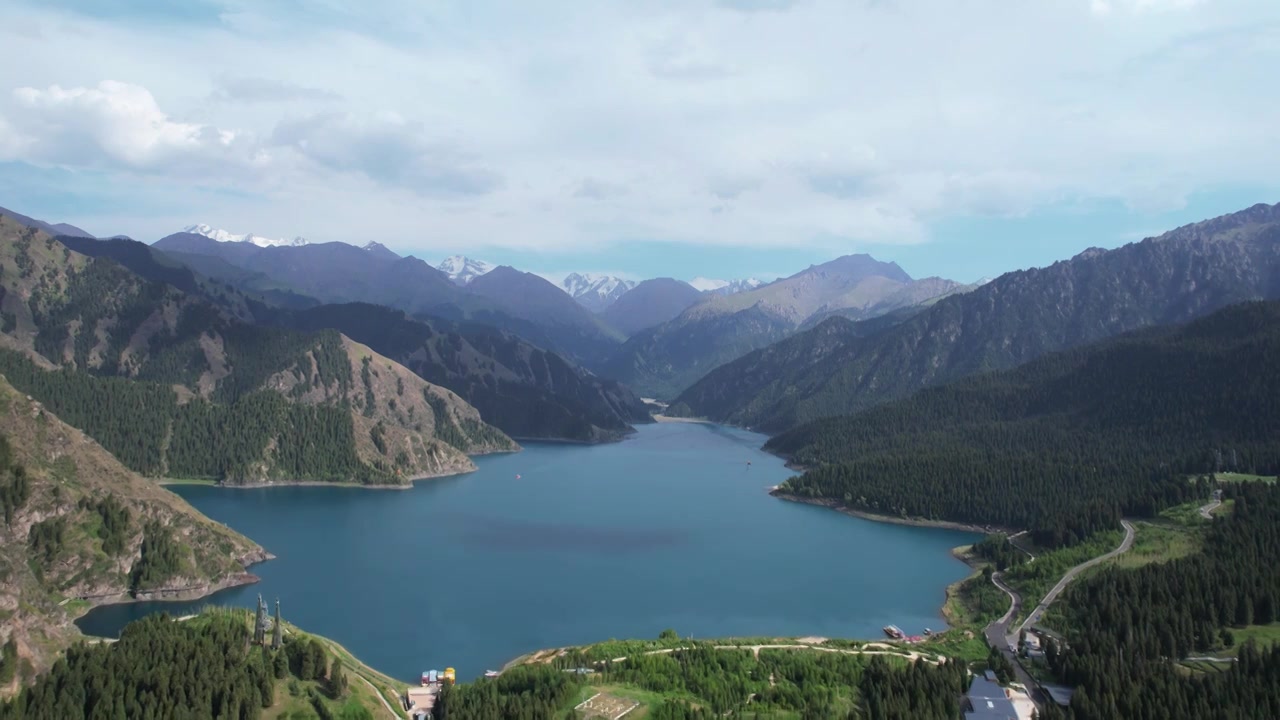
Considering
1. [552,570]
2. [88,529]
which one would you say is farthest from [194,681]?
[552,570]

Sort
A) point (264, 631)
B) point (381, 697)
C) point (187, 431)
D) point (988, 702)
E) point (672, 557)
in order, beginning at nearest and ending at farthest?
point (381, 697)
point (988, 702)
point (264, 631)
point (672, 557)
point (187, 431)

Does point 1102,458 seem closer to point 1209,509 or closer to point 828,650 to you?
point 1209,509

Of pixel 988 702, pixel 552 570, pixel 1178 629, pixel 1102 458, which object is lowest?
pixel 552 570

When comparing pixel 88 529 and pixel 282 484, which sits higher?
pixel 88 529

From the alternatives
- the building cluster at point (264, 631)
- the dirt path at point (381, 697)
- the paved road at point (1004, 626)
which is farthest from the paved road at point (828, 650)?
the building cluster at point (264, 631)

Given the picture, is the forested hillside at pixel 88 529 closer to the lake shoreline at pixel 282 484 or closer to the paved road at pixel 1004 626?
the lake shoreline at pixel 282 484

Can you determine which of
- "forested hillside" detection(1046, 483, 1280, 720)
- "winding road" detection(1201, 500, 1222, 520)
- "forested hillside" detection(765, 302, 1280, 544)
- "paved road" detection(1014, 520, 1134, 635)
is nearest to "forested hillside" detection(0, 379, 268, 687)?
"forested hillside" detection(1046, 483, 1280, 720)

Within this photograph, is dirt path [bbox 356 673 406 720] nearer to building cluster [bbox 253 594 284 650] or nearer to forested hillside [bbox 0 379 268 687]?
building cluster [bbox 253 594 284 650]

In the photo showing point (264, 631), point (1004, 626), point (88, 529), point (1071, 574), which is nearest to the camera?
point (264, 631)
